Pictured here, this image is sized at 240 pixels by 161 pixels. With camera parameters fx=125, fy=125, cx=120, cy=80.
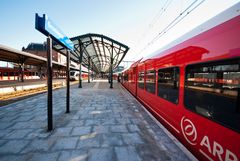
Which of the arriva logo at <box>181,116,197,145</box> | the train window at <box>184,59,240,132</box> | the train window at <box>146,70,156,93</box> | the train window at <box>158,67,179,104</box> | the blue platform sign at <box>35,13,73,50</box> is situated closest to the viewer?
the train window at <box>184,59,240,132</box>

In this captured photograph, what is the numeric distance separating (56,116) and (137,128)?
10.4 ft

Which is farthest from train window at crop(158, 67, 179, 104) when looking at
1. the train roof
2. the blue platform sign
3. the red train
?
the blue platform sign

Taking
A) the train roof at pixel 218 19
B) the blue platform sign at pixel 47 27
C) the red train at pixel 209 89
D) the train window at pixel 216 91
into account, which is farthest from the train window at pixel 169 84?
the blue platform sign at pixel 47 27

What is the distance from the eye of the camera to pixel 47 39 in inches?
133

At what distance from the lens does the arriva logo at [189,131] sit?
247 cm

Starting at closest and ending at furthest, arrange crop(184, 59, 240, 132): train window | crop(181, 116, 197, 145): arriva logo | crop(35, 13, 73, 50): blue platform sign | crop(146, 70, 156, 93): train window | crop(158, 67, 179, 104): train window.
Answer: crop(184, 59, 240, 132): train window
crop(181, 116, 197, 145): arriva logo
crop(35, 13, 73, 50): blue platform sign
crop(158, 67, 179, 104): train window
crop(146, 70, 156, 93): train window

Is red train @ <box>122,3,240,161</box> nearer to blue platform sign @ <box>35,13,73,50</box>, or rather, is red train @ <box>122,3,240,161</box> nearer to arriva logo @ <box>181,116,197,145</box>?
arriva logo @ <box>181,116,197,145</box>

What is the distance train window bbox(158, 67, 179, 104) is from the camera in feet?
10.7

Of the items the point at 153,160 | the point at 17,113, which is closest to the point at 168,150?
the point at 153,160

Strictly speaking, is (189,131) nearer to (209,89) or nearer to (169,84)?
(209,89)

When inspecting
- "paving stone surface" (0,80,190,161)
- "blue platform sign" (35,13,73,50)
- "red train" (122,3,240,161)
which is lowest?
"paving stone surface" (0,80,190,161)

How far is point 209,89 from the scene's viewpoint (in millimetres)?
2229

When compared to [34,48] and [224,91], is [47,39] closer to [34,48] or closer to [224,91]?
[224,91]

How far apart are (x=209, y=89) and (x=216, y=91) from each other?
0.52ft
